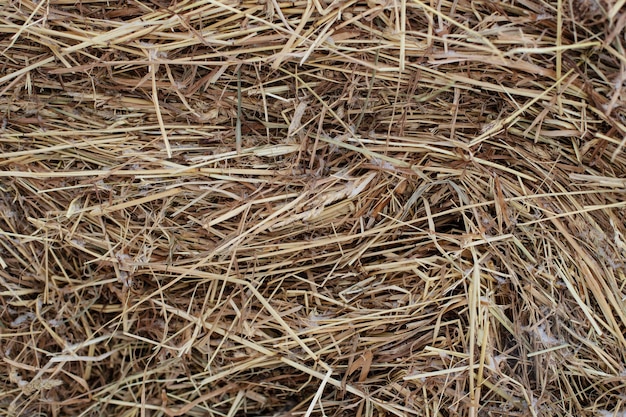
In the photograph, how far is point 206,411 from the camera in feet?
4.51

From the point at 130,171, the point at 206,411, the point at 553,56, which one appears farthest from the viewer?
the point at 206,411

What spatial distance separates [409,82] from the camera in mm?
1192

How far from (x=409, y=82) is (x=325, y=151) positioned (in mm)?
211

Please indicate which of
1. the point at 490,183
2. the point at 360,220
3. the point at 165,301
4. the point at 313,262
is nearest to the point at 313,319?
the point at 313,262

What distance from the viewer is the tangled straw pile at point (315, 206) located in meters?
1.17

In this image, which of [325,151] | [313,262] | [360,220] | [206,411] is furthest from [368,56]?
[206,411]

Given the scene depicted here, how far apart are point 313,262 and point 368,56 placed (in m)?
0.42

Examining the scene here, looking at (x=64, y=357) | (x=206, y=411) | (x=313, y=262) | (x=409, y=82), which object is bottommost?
(x=206, y=411)

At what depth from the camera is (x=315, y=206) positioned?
1.23 metres

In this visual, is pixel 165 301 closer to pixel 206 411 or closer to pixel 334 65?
pixel 206 411

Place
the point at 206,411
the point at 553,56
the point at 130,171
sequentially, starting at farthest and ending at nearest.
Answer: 1. the point at 206,411
2. the point at 130,171
3. the point at 553,56

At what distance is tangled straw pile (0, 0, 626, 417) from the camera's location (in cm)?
117

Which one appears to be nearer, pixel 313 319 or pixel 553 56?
pixel 553 56

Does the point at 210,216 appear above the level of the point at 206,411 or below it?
above
